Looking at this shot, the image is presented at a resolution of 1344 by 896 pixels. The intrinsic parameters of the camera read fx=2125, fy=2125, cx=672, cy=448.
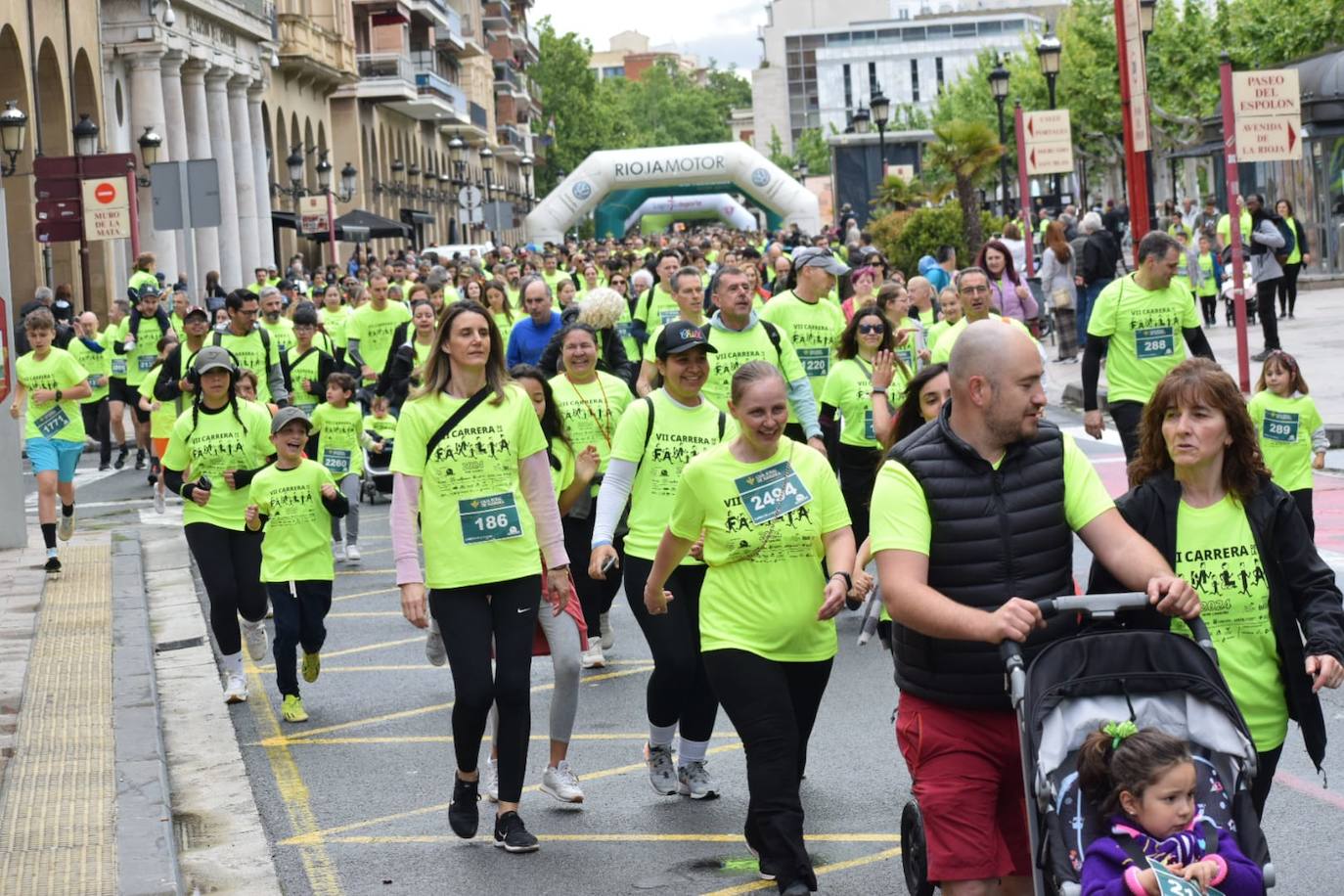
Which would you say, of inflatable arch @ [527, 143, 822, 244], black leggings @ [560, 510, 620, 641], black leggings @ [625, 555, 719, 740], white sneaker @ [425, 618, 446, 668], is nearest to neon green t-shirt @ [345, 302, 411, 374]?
black leggings @ [560, 510, 620, 641]

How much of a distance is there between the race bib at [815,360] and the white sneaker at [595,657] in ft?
8.53

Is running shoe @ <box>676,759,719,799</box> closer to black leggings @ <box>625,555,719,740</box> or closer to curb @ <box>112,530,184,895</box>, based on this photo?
black leggings @ <box>625,555,719,740</box>

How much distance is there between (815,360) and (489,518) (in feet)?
19.1

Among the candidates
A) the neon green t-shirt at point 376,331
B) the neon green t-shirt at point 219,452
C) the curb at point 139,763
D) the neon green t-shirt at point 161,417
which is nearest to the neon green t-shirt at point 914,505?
the curb at point 139,763

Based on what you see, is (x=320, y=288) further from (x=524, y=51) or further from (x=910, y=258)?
(x=524, y=51)

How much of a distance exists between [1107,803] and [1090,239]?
21.1 m

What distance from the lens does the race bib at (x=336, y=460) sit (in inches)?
595

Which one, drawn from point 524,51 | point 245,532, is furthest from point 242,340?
point 524,51

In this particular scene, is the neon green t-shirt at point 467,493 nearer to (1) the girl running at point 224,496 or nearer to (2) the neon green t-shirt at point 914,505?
(2) the neon green t-shirt at point 914,505

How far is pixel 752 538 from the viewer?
6.72 m

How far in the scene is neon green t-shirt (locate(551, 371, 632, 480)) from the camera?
10.5 meters

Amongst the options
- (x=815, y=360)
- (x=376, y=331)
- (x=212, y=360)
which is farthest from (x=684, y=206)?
(x=212, y=360)

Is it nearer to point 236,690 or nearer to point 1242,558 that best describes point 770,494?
point 1242,558

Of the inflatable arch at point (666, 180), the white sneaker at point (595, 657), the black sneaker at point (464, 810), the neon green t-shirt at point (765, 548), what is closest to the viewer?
the neon green t-shirt at point (765, 548)
